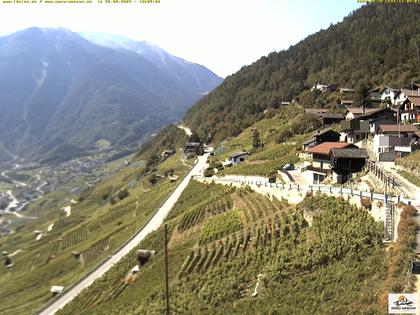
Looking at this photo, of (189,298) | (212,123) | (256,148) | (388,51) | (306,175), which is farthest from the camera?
(212,123)

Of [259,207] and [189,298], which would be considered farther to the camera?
[259,207]

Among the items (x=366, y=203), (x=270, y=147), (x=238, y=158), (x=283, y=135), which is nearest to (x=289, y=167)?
(x=238, y=158)

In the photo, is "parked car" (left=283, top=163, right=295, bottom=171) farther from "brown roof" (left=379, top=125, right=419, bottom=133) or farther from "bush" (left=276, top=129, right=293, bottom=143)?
"bush" (left=276, top=129, right=293, bottom=143)

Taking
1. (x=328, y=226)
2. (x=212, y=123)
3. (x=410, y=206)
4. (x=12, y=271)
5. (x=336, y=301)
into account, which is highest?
(x=212, y=123)

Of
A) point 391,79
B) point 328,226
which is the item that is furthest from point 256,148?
point 328,226

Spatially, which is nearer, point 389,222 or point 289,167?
point 389,222

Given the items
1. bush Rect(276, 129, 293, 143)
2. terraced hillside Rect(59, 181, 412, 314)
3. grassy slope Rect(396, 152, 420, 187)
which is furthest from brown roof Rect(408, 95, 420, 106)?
Result: terraced hillside Rect(59, 181, 412, 314)

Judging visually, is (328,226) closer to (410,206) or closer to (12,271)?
(410,206)

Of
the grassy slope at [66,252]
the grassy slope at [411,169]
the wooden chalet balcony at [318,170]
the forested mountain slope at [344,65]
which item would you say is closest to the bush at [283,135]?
the grassy slope at [66,252]

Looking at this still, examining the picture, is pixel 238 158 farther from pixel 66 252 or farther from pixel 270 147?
pixel 66 252
